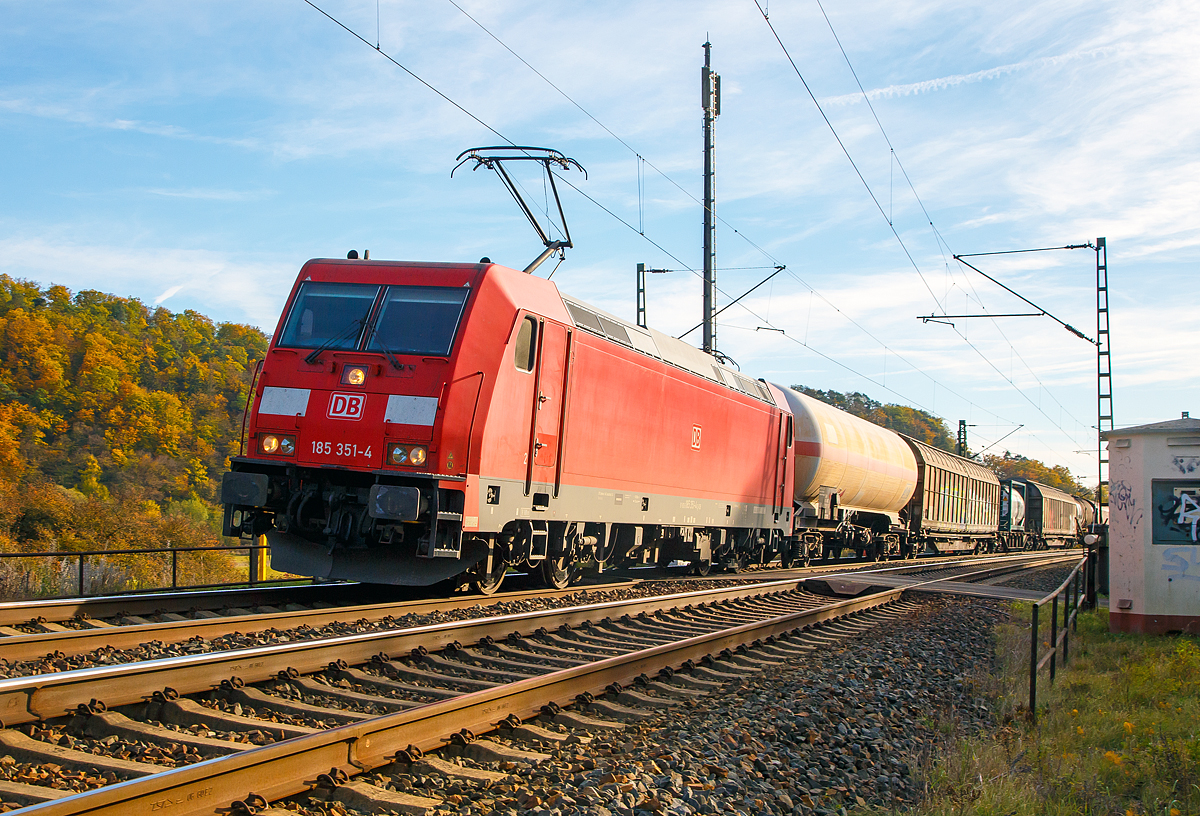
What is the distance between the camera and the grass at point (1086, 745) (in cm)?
509

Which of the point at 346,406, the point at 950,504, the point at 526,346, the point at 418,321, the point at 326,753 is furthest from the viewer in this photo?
the point at 950,504

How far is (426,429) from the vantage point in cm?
945

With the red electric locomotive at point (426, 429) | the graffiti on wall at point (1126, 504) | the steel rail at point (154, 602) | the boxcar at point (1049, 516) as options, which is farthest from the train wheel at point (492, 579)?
the boxcar at point (1049, 516)

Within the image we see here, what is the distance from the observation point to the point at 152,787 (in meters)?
3.53

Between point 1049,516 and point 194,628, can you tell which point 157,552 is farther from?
point 1049,516

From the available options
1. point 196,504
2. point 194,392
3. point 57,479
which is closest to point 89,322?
point 194,392

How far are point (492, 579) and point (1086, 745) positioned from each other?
6594 millimetres

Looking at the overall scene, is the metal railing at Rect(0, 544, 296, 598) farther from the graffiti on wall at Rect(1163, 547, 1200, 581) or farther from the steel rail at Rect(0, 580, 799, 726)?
the graffiti on wall at Rect(1163, 547, 1200, 581)

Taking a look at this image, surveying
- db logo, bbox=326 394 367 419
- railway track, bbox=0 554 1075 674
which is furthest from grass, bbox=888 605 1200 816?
db logo, bbox=326 394 367 419

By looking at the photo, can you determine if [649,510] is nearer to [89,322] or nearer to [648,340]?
[648,340]

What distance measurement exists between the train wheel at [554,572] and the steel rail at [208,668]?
3.28 meters

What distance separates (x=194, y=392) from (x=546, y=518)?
6705 cm

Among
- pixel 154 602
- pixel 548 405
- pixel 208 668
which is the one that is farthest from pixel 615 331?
pixel 208 668

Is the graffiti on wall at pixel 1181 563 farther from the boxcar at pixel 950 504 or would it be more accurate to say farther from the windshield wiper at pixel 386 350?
the boxcar at pixel 950 504
